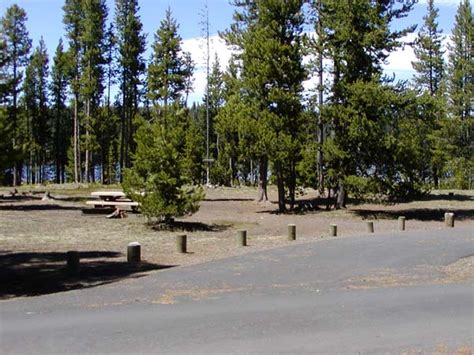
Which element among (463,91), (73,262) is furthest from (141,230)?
(463,91)

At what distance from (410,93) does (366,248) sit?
14575mm

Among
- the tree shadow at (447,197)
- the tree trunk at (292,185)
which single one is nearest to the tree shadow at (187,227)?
the tree trunk at (292,185)

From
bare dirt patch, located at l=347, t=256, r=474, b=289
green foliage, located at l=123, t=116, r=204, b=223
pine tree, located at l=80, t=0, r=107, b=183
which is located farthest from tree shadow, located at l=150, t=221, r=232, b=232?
pine tree, located at l=80, t=0, r=107, b=183

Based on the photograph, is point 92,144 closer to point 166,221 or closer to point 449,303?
point 166,221

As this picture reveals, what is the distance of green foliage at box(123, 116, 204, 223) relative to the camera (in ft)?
72.0

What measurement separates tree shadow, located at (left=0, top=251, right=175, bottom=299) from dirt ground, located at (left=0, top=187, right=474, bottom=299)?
0.07 ft

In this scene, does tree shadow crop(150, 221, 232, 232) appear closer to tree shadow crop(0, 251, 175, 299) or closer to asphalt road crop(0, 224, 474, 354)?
tree shadow crop(0, 251, 175, 299)

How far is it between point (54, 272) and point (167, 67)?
30.5m

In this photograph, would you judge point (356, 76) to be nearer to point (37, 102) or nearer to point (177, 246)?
point (177, 246)

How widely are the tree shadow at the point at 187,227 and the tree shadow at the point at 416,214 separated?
28.8 feet

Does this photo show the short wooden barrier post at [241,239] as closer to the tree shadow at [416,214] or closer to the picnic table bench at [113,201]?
the picnic table bench at [113,201]

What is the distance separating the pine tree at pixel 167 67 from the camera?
4141 cm

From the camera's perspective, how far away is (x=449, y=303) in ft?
30.7

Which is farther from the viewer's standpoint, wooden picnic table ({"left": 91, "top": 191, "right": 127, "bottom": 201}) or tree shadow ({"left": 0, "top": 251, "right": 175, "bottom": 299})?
wooden picnic table ({"left": 91, "top": 191, "right": 127, "bottom": 201})
